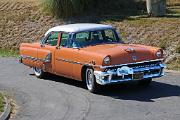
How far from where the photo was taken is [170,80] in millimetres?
14391

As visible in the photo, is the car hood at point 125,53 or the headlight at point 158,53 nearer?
the car hood at point 125,53

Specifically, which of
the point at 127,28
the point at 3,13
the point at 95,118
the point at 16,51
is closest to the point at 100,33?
the point at 95,118

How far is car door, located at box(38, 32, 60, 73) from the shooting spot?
14666 mm

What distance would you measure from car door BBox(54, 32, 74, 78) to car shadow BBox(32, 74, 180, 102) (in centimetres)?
55

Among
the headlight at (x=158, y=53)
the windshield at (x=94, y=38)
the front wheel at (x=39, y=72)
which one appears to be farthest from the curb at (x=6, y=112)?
the front wheel at (x=39, y=72)

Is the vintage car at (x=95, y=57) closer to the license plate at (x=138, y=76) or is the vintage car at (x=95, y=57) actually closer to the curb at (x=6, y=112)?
the license plate at (x=138, y=76)

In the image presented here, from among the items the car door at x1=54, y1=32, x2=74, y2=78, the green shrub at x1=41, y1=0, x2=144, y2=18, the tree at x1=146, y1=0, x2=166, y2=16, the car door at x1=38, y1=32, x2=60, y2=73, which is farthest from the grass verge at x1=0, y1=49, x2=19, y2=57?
the car door at x1=54, y1=32, x2=74, y2=78

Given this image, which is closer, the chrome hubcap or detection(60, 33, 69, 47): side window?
detection(60, 33, 69, 47): side window

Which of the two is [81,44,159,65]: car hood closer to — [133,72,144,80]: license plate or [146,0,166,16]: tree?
[133,72,144,80]: license plate

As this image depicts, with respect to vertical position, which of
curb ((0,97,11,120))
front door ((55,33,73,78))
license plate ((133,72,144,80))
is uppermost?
front door ((55,33,73,78))

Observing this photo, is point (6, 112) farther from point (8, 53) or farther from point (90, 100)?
point (8, 53)

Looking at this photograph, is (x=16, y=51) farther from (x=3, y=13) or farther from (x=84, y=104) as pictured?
(x=84, y=104)

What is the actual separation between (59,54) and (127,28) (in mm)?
7004

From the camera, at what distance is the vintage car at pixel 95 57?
492 inches
